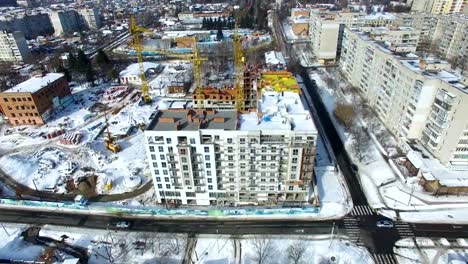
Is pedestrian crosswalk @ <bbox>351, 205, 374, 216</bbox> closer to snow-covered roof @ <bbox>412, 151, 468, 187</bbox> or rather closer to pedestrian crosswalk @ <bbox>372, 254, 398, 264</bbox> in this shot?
pedestrian crosswalk @ <bbox>372, 254, 398, 264</bbox>

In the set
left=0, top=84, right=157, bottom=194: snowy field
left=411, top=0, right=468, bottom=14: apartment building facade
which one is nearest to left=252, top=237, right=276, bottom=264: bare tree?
left=0, top=84, right=157, bottom=194: snowy field

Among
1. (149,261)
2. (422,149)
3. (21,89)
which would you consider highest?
(21,89)

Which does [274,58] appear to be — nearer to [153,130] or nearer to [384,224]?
[153,130]

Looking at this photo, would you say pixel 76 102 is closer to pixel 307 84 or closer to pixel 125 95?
pixel 125 95

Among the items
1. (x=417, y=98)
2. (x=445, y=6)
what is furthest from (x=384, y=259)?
(x=445, y=6)

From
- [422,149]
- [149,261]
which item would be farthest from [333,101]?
[149,261]

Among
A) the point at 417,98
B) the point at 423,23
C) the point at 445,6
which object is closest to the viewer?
the point at 417,98
